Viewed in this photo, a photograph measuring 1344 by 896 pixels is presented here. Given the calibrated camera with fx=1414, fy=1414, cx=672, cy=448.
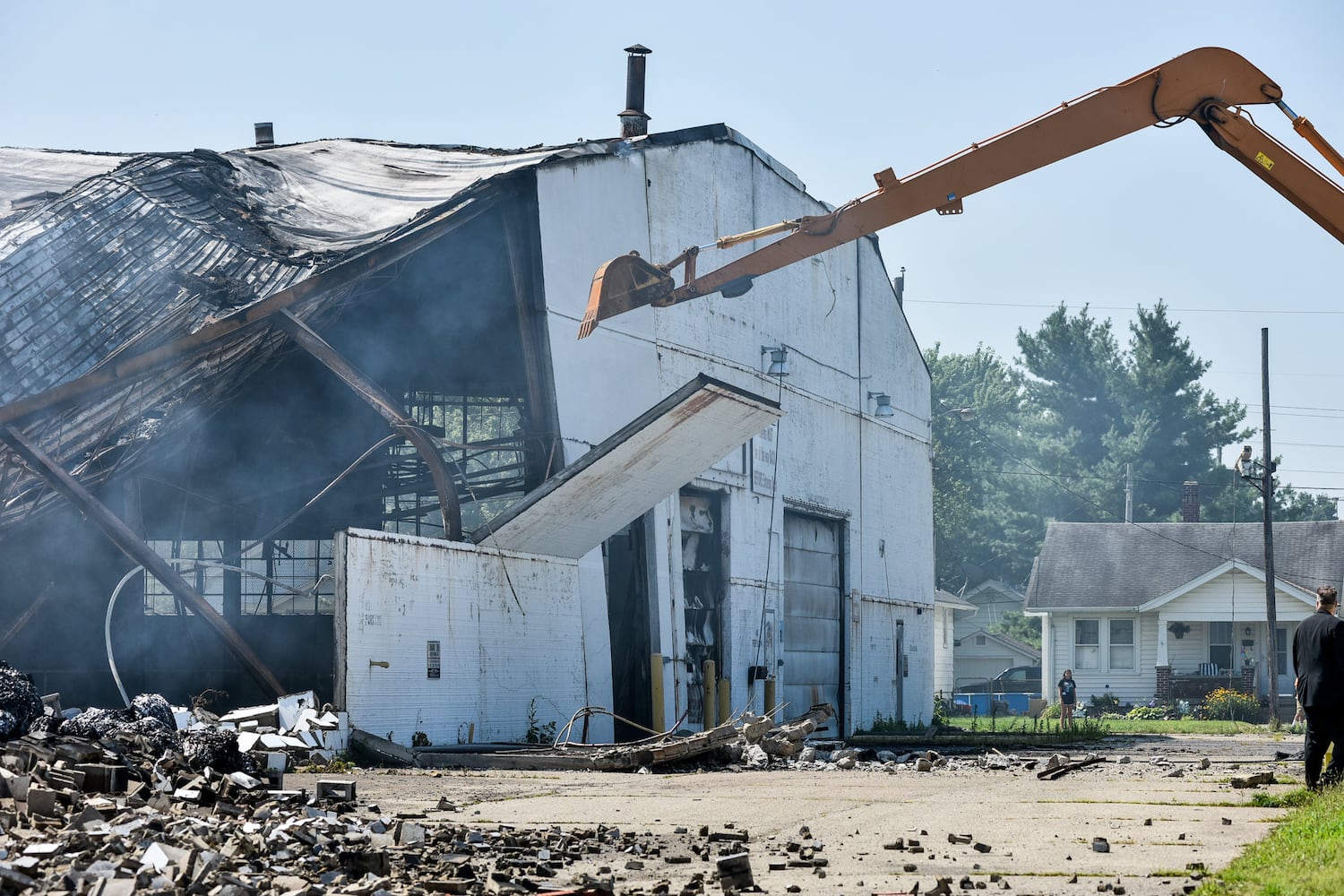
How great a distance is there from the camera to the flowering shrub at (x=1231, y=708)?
3741cm

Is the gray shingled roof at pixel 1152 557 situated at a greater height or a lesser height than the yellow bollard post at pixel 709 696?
greater

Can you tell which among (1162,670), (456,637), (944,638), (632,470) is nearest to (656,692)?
(632,470)

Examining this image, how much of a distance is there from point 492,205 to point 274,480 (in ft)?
19.5

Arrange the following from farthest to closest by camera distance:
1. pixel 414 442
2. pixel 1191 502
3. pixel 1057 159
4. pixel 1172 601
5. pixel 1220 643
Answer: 1. pixel 1191 502
2. pixel 1220 643
3. pixel 1172 601
4. pixel 1057 159
5. pixel 414 442

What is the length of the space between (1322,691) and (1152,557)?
38994mm

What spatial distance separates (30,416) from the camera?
1477cm

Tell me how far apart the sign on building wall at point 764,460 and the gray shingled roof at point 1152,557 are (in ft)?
78.6

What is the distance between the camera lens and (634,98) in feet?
79.5

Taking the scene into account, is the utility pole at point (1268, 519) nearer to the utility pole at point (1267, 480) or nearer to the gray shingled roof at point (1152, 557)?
the utility pole at point (1267, 480)

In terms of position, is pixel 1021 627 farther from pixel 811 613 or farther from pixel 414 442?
pixel 414 442

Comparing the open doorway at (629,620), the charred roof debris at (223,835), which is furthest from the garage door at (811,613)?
the charred roof debris at (223,835)

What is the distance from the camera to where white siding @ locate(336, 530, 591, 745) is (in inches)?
582

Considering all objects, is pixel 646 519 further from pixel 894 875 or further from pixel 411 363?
pixel 894 875

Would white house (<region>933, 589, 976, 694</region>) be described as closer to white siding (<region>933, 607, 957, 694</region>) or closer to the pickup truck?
white siding (<region>933, 607, 957, 694</region>)
